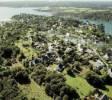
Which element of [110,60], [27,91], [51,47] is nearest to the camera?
[27,91]

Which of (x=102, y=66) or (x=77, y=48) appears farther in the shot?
(x=77, y=48)

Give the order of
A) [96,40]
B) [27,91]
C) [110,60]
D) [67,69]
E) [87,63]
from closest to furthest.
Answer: [27,91]
[67,69]
[87,63]
[110,60]
[96,40]

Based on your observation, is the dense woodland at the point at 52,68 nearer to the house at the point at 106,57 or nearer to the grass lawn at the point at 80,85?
the house at the point at 106,57

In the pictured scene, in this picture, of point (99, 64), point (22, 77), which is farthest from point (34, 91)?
point (99, 64)

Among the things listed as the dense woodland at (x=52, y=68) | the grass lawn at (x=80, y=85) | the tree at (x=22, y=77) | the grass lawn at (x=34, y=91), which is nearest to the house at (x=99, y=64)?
the dense woodland at (x=52, y=68)

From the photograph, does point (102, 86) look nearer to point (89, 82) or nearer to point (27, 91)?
point (89, 82)

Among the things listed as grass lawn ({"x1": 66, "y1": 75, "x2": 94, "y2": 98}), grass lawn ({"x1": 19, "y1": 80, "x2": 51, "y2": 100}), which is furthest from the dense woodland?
grass lawn ({"x1": 19, "y1": 80, "x2": 51, "y2": 100})

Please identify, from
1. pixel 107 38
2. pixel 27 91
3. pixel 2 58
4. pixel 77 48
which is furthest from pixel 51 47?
pixel 107 38
